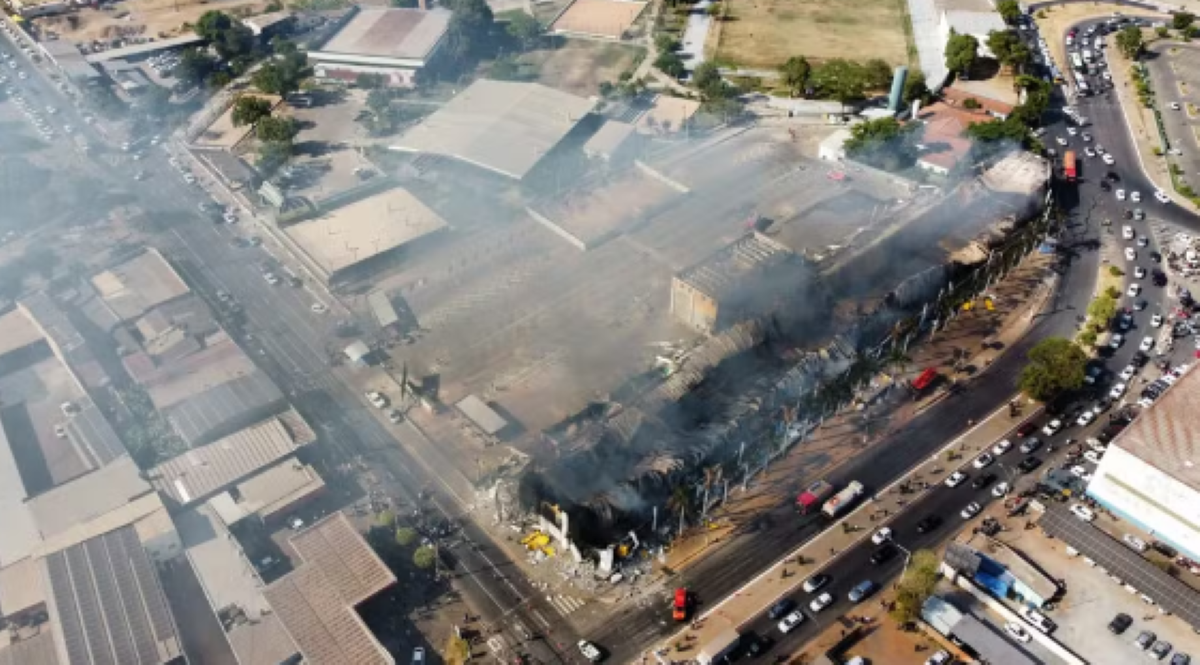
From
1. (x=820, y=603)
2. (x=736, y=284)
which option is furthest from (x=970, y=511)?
(x=736, y=284)

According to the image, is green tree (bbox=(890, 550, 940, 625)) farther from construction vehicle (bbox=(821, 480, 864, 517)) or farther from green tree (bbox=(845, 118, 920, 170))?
green tree (bbox=(845, 118, 920, 170))

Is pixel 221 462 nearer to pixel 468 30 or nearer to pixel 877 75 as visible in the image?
pixel 468 30

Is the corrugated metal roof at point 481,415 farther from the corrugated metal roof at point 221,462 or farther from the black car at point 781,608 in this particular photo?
the black car at point 781,608

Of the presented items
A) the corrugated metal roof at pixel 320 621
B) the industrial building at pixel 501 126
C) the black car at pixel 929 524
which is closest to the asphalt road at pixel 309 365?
the corrugated metal roof at pixel 320 621

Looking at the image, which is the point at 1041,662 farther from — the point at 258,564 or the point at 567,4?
the point at 567,4

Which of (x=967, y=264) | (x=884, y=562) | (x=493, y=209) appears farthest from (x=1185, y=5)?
(x=884, y=562)

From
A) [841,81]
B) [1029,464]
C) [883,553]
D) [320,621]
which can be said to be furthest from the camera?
[841,81]
